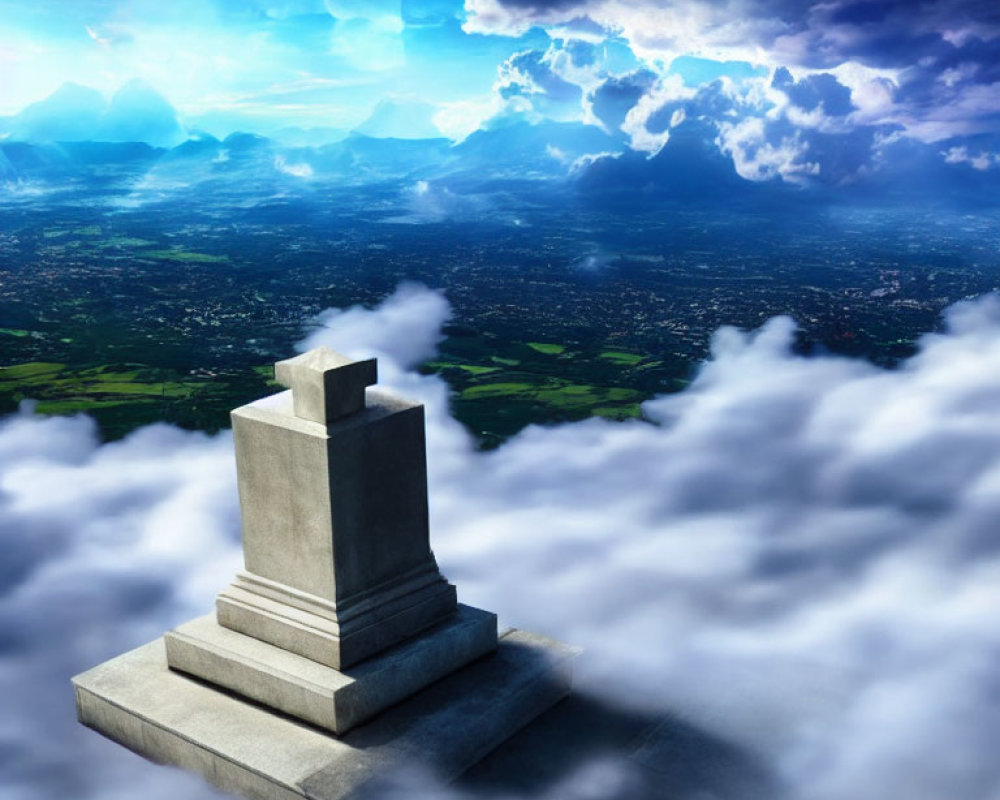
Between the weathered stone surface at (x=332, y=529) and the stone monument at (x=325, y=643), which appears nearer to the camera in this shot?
the stone monument at (x=325, y=643)

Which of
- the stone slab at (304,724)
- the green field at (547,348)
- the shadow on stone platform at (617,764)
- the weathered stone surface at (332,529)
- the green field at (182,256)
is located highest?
the weathered stone surface at (332,529)

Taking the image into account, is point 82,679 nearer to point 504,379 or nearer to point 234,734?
point 234,734

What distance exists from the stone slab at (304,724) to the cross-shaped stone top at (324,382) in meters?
2.07

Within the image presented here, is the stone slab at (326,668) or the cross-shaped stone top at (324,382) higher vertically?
the cross-shaped stone top at (324,382)

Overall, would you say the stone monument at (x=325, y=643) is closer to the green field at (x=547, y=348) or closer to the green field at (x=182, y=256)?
the green field at (x=547, y=348)

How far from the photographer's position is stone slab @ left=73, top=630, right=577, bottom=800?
21.5 feet

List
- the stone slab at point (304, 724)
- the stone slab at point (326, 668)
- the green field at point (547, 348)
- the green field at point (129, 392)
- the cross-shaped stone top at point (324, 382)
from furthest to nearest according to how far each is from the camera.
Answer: the green field at point (547, 348)
the green field at point (129, 392)
the stone slab at point (326, 668)
the cross-shaped stone top at point (324, 382)
the stone slab at point (304, 724)

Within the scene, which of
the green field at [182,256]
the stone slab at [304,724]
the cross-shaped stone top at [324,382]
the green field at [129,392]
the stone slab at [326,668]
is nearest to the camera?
the stone slab at [304,724]

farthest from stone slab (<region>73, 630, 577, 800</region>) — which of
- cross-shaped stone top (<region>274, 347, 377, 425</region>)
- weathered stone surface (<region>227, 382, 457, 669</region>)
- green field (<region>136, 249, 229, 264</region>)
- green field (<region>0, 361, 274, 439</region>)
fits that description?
green field (<region>136, 249, 229, 264</region>)

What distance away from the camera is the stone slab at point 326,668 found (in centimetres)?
684

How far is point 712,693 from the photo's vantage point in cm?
793

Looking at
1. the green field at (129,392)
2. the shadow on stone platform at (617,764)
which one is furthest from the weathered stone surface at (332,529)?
the green field at (129,392)

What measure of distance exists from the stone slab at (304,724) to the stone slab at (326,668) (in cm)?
9

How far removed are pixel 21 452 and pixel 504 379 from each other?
2688 cm
